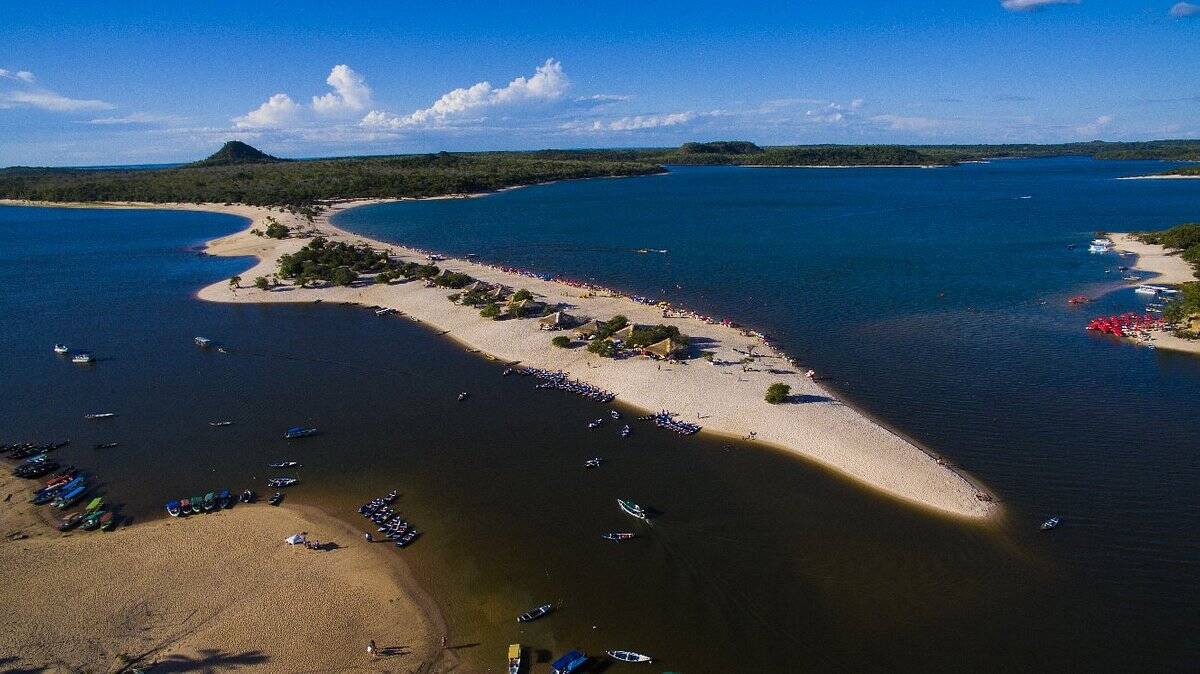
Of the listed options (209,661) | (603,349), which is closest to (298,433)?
(209,661)

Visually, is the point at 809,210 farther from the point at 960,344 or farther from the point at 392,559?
the point at 392,559

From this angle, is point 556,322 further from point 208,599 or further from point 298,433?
point 208,599

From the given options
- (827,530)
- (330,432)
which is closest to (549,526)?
(827,530)

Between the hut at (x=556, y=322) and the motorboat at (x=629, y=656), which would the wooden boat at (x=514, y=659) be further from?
the hut at (x=556, y=322)

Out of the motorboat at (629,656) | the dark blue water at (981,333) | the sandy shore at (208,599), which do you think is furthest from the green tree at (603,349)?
the motorboat at (629,656)

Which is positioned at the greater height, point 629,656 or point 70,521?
point 70,521
